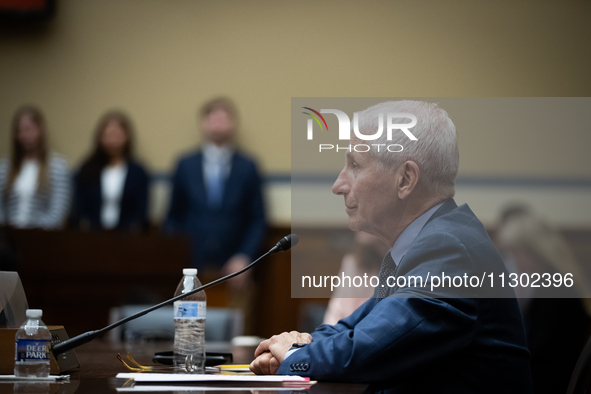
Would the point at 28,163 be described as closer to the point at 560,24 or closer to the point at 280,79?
the point at 280,79

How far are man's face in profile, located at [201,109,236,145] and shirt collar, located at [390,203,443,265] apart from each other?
346 centimetres

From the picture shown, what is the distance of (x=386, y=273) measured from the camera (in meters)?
1.39

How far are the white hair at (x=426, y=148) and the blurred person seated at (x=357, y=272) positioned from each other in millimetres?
1444

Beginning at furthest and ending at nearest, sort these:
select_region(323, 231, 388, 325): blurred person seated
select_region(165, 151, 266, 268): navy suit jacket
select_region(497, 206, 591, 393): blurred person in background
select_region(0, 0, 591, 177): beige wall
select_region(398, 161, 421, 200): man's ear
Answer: select_region(0, 0, 591, 177): beige wall < select_region(165, 151, 266, 268): navy suit jacket < select_region(323, 231, 388, 325): blurred person seated < select_region(497, 206, 591, 393): blurred person in background < select_region(398, 161, 421, 200): man's ear

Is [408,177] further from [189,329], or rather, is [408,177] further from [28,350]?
[28,350]

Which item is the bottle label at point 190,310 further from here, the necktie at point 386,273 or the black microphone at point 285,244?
the necktie at point 386,273

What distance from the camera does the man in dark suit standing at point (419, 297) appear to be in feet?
3.59

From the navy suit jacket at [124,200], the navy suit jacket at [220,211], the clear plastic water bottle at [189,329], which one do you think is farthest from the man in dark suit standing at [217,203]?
the clear plastic water bottle at [189,329]

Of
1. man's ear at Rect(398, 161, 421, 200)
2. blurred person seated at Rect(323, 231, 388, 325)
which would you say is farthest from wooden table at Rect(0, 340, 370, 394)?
blurred person seated at Rect(323, 231, 388, 325)

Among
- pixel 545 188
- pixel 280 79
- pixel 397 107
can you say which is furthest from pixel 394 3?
pixel 397 107

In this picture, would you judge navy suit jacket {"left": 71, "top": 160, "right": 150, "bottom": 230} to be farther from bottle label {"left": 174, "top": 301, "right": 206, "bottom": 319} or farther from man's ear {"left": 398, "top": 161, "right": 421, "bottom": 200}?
man's ear {"left": 398, "top": 161, "right": 421, "bottom": 200}

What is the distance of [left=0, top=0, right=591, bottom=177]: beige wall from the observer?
5094 millimetres

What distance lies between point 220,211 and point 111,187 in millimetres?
848

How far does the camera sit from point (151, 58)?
5566mm
